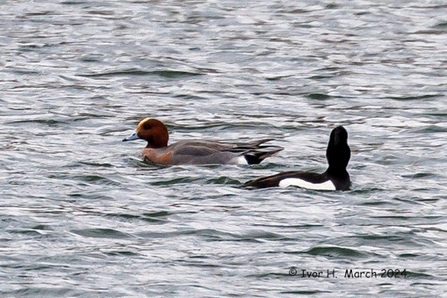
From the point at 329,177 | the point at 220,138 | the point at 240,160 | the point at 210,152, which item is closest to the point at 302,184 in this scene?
the point at 329,177

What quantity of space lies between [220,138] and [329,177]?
3.08 meters

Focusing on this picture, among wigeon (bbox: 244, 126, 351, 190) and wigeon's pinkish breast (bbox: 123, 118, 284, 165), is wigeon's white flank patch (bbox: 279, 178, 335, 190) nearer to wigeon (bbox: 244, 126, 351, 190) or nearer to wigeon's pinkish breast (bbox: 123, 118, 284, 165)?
wigeon (bbox: 244, 126, 351, 190)

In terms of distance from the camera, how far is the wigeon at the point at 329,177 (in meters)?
13.1

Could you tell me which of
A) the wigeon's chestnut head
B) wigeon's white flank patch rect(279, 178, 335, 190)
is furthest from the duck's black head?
the wigeon's chestnut head

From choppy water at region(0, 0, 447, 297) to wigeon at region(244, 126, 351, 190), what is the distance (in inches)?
3.8

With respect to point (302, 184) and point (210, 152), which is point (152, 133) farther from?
point (302, 184)

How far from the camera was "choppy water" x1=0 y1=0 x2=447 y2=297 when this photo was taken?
10773 millimetres

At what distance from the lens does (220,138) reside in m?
16.1

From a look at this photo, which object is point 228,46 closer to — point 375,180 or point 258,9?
point 258,9

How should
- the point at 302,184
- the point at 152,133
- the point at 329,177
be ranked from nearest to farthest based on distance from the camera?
the point at 302,184
the point at 329,177
the point at 152,133

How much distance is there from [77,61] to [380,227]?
904 centimetres

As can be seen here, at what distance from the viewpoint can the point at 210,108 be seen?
689 inches

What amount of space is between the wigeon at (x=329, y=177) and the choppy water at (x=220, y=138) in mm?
95

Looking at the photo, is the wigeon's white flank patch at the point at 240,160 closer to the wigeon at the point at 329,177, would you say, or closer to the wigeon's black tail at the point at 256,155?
the wigeon's black tail at the point at 256,155
